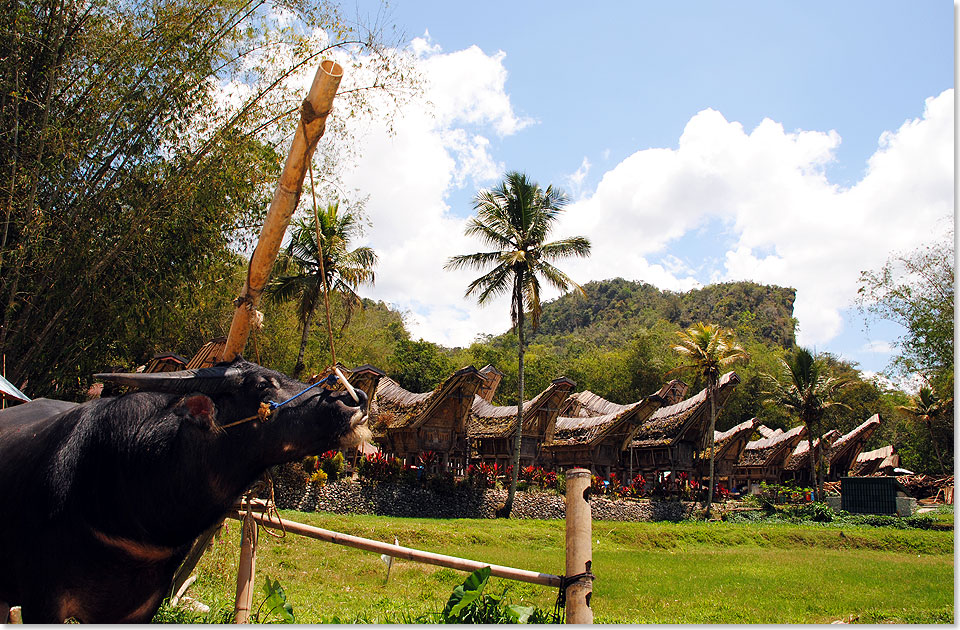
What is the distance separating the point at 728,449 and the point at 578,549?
24.7 meters

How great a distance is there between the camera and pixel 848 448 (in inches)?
1254

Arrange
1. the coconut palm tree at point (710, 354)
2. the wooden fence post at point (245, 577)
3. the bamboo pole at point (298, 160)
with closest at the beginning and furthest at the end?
1. the bamboo pole at point (298, 160)
2. the wooden fence post at point (245, 577)
3. the coconut palm tree at point (710, 354)

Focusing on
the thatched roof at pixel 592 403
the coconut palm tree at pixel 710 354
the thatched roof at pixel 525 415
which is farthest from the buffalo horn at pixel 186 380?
the thatched roof at pixel 592 403

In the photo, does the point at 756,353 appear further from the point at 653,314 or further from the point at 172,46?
the point at 172,46

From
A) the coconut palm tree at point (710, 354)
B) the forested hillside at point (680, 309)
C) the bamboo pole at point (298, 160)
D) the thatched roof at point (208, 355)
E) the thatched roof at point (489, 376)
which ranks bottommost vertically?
the thatched roof at point (208, 355)

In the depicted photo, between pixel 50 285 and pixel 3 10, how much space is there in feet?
8.31

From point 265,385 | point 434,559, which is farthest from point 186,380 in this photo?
point 434,559

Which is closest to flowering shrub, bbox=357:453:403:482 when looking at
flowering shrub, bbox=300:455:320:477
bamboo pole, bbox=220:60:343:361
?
flowering shrub, bbox=300:455:320:477

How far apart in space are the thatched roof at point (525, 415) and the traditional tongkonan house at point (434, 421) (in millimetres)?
1357

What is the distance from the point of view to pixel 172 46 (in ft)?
19.8

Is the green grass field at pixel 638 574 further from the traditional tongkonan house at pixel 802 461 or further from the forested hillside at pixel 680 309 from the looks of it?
the forested hillside at pixel 680 309

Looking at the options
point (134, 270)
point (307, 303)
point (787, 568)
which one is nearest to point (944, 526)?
point (787, 568)

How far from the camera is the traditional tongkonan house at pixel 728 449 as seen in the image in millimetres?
24133

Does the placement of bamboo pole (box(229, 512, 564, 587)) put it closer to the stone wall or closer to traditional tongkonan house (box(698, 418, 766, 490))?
the stone wall
